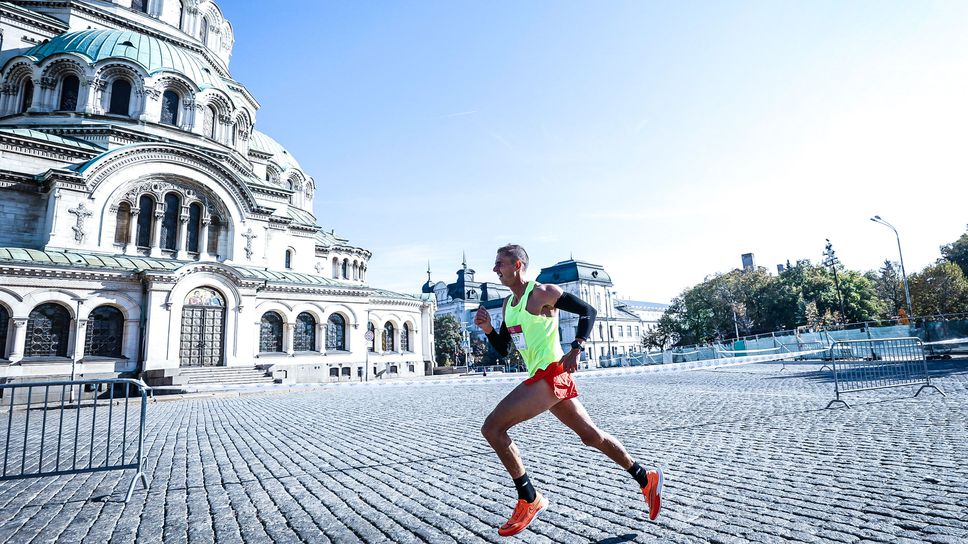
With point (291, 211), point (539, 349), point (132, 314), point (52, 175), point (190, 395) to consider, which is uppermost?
point (291, 211)

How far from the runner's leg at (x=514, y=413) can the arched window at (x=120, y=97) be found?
33.6m

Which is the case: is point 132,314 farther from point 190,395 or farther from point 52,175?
point 52,175

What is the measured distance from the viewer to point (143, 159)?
25.5 metres

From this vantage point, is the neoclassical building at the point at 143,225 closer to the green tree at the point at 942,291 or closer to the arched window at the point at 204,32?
the arched window at the point at 204,32

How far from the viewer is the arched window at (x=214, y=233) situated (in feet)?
93.3

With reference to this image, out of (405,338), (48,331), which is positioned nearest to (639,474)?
(48,331)

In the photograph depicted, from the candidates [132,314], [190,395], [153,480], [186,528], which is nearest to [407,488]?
[186,528]

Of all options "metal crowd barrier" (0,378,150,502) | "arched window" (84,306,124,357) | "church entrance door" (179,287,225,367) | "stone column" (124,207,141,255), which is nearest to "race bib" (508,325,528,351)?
"metal crowd barrier" (0,378,150,502)

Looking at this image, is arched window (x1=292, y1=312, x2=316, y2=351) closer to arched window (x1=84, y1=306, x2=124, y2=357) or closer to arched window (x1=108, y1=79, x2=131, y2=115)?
arched window (x1=84, y1=306, x2=124, y2=357)

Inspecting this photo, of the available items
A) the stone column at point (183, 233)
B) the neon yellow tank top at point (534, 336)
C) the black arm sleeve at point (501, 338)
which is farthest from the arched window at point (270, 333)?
the neon yellow tank top at point (534, 336)

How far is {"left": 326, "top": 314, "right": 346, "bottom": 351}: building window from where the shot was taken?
30.8 meters

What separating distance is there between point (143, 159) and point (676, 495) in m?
29.8

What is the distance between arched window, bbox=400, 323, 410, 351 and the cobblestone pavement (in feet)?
91.8

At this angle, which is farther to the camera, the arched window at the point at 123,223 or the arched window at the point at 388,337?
the arched window at the point at 388,337
